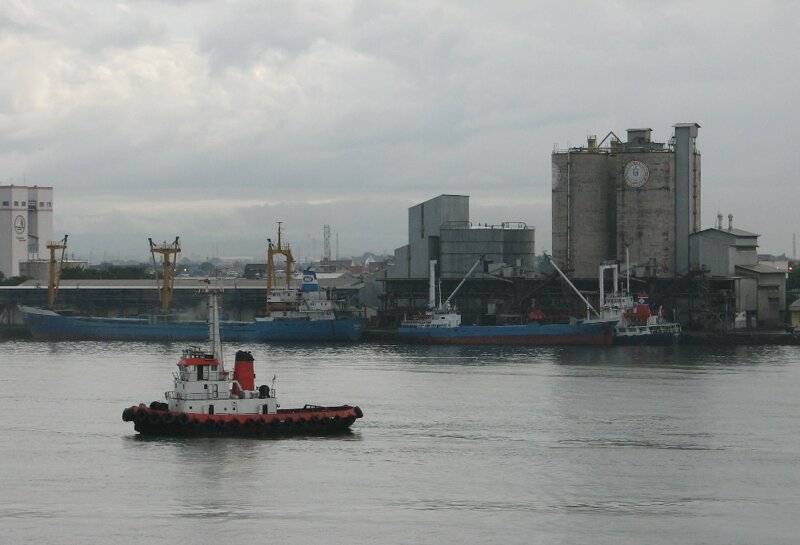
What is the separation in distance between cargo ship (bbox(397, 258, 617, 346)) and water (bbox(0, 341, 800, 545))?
2457 cm

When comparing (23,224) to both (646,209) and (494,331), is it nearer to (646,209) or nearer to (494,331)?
(494,331)

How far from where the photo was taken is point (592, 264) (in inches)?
3526

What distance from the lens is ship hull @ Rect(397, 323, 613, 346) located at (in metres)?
82.9

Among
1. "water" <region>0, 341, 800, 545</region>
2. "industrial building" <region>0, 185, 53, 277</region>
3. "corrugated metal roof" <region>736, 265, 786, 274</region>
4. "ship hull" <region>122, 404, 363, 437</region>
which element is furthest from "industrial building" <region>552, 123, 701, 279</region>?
"industrial building" <region>0, 185, 53, 277</region>

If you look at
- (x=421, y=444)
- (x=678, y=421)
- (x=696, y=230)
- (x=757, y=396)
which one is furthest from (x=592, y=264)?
(x=421, y=444)

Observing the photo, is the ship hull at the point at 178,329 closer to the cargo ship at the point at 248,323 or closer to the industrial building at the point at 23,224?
the cargo ship at the point at 248,323

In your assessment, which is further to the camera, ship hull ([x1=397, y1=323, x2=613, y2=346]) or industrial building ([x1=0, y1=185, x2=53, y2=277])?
industrial building ([x1=0, y1=185, x2=53, y2=277])

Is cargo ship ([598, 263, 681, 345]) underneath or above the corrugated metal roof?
underneath

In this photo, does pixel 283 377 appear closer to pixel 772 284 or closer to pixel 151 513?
pixel 151 513

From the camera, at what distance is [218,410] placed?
131ft

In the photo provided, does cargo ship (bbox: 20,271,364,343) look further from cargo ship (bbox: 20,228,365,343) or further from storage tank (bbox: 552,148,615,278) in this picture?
storage tank (bbox: 552,148,615,278)

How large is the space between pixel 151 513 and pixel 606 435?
15724 mm

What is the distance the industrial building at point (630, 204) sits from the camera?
3445 inches

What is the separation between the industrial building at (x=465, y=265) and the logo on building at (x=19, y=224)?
57.1 meters
